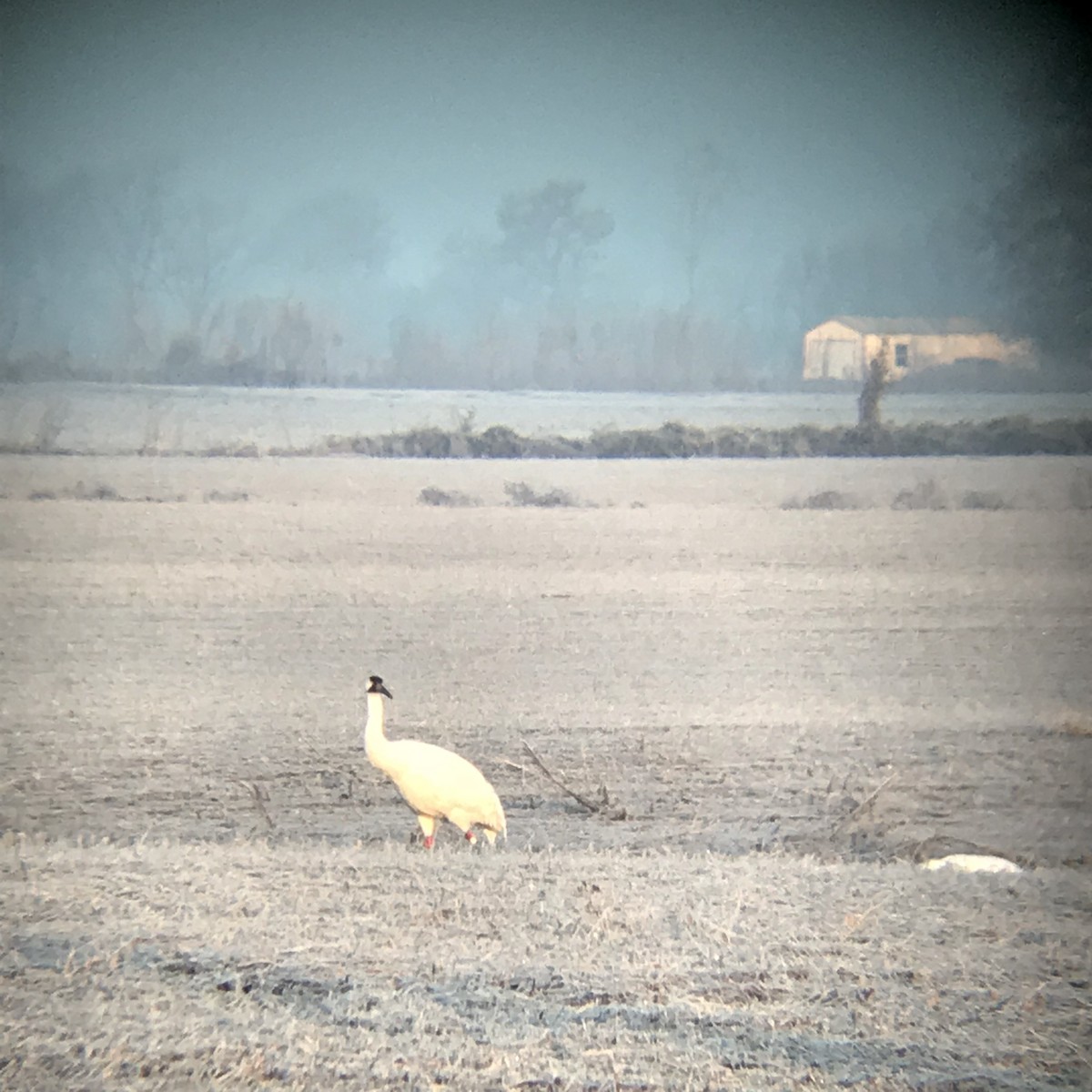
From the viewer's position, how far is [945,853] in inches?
132

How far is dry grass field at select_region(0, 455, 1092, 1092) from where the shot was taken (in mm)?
3031

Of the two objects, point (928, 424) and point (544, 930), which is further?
point (928, 424)

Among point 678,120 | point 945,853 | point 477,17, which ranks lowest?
point 945,853

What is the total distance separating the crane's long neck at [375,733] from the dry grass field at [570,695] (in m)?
0.16

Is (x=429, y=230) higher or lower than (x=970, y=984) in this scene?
higher

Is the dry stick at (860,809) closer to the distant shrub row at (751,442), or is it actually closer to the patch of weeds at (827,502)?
the patch of weeds at (827,502)

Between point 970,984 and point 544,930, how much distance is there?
35.5 inches

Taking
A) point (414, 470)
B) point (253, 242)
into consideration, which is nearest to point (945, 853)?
point (414, 470)

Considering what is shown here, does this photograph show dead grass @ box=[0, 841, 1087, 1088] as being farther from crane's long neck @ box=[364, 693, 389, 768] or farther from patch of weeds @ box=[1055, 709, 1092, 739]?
patch of weeds @ box=[1055, 709, 1092, 739]

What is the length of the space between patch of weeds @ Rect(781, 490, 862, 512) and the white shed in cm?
31

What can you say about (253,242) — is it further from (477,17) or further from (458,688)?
(458,688)

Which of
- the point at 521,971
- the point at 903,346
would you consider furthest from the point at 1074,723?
the point at 521,971

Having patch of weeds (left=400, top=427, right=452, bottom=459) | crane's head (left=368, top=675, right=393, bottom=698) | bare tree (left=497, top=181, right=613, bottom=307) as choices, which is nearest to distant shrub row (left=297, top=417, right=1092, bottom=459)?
patch of weeds (left=400, top=427, right=452, bottom=459)

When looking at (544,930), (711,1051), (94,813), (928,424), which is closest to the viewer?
(711,1051)
